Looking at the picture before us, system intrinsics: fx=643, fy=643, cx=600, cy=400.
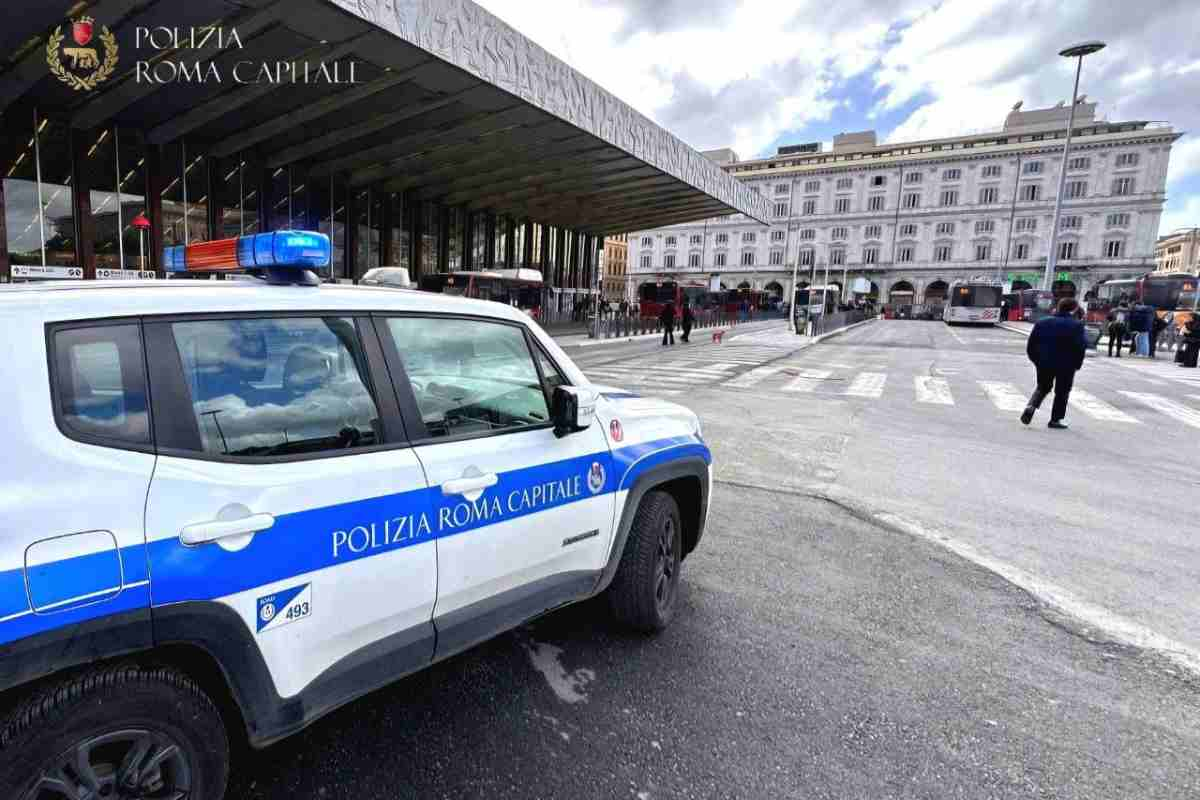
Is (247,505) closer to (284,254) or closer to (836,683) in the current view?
(284,254)

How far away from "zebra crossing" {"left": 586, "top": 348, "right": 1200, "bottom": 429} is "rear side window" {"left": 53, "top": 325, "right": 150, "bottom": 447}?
1018cm

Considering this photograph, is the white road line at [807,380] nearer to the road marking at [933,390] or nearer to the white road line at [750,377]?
the white road line at [750,377]

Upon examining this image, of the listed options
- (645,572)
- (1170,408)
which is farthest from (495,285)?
(645,572)

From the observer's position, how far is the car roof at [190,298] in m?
1.60

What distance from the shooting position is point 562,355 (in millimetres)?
2838

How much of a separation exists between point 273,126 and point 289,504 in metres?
24.0

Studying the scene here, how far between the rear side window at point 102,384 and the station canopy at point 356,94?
15.2m

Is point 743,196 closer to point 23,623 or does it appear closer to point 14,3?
point 14,3

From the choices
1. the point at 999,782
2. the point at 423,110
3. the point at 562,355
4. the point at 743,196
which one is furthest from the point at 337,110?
the point at 743,196

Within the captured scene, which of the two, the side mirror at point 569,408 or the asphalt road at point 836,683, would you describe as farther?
the side mirror at point 569,408

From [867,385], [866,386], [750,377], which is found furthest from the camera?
[750,377]

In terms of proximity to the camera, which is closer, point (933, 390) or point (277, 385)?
point (277, 385)

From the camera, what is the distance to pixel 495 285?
1113 inches

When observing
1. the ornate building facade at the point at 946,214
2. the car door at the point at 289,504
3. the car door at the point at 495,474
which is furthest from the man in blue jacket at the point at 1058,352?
the ornate building facade at the point at 946,214
